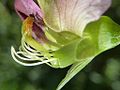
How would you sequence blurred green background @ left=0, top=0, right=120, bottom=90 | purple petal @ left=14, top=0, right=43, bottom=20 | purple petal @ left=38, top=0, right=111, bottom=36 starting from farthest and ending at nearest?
blurred green background @ left=0, top=0, right=120, bottom=90
purple petal @ left=14, top=0, right=43, bottom=20
purple petal @ left=38, top=0, right=111, bottom=36

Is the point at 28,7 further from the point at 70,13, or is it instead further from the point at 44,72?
the point at 44,72

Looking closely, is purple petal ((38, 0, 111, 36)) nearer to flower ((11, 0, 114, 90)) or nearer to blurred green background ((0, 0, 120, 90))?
flower ((11, 0, 114, 90))

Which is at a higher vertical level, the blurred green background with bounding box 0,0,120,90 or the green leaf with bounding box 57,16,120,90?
the green leaf with bounding box 57,16,120,90

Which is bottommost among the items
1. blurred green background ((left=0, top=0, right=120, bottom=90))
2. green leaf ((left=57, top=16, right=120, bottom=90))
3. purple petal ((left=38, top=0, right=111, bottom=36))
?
blurred green background ((left=0, top=0, right=120, bottom=90))

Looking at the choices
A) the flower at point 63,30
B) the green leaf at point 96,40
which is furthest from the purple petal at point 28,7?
the green leaf at point 96,40

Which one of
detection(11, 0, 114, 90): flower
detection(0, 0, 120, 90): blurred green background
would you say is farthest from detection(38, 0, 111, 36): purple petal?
detection(0, 0, 120, 90): blurred green background

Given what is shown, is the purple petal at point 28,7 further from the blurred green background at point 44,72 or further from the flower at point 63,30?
the blurred green background at point 44,72

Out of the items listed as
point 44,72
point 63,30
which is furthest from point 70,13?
point 44,72

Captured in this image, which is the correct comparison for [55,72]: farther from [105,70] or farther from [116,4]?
[116,4]
